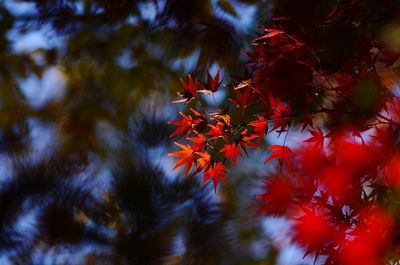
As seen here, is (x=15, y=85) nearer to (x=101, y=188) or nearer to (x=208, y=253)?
(x=101, y=188)

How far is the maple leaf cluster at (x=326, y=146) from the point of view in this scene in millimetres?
1367

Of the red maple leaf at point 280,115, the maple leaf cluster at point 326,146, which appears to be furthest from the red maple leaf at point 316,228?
the red maple leaf at point 280,115

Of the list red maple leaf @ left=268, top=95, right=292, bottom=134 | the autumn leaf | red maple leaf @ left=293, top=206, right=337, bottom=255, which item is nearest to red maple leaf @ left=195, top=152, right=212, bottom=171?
the autumn leaf

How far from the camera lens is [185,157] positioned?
1.42 meters

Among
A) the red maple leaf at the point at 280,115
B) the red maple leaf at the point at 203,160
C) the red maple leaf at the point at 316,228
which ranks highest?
the red maple leaf at the point at 280,115

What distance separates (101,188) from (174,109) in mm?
599

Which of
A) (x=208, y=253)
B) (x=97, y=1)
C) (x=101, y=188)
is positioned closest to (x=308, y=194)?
(x=208, y=253)

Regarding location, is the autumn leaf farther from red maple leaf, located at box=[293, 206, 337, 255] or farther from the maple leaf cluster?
red maple leaf, located at box=[293, 206, 337, 255]

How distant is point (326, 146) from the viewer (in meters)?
1.67

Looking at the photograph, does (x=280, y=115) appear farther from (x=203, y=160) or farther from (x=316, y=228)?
(x=316, y=228)

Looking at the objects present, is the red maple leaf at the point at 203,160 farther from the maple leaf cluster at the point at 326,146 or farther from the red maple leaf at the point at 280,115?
the red maple leaf at the point at 280,115

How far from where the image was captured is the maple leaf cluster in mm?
1367

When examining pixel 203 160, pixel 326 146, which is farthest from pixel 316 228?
pixel 203 160

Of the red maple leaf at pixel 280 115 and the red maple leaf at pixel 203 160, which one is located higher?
the red maple leaf at pixel 280 115
